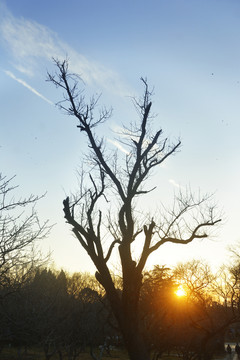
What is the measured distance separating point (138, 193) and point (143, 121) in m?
2.52

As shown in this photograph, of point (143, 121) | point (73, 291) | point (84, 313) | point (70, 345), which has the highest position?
point (143, 121)

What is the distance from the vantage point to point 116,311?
909 centimetres

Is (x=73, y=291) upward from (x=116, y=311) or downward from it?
upward

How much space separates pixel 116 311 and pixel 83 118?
19.9ft

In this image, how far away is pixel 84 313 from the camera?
Result: 27.0m

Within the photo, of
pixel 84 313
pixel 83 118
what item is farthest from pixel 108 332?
pixel 83 118

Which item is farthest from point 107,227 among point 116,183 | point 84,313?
point 84,313

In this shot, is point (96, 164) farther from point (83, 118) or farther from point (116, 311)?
point (116, 311)

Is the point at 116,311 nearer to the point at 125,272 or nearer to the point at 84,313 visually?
the point at 125,272

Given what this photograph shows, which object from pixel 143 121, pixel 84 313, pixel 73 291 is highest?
pixel 143 121

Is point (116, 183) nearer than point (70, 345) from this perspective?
Yes

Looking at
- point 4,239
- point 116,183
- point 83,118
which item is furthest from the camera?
point 83,118

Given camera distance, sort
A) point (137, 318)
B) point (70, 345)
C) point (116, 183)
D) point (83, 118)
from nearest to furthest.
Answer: point (137, 318)
point (116, 183)
point (83, 118)
point (70, 345)

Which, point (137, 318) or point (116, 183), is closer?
point (137, 318)
